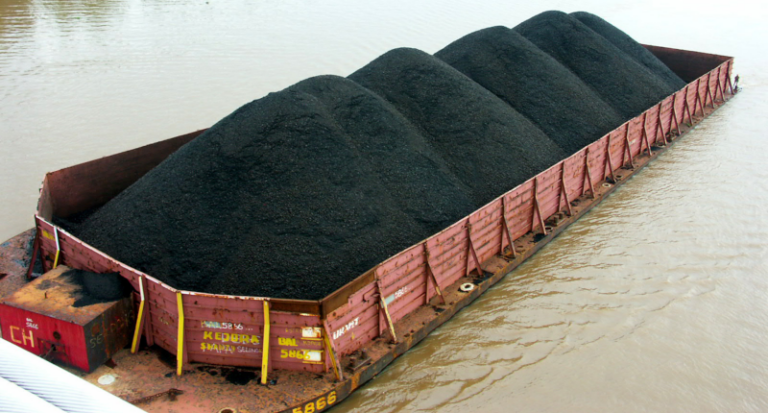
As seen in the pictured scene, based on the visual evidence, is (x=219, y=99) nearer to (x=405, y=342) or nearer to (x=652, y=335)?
(x=405, y=342)

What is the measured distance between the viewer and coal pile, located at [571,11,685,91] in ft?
52.7

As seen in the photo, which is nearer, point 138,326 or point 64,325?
point 64,325

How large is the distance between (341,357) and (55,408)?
3.01m

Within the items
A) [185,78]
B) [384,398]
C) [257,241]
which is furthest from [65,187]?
[185,78]

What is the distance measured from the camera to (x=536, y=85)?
494 inches

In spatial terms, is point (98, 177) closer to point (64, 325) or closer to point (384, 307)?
point (64, 325)

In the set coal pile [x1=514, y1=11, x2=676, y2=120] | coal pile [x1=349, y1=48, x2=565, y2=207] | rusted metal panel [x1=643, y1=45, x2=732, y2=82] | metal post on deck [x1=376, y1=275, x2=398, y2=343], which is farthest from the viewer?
rusted metal panel [x1=643, y1=45, x2=732, y2=82]

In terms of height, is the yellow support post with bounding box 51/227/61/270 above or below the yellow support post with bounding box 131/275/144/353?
above

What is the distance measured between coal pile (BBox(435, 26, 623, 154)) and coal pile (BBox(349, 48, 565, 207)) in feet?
2.25

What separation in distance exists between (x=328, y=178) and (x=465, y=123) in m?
3.49

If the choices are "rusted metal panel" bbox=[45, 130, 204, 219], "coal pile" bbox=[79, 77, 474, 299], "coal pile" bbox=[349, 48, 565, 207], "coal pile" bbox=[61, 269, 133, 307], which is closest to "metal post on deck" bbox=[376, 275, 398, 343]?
"coal pile" bbox=[79, 77, 474, 299]

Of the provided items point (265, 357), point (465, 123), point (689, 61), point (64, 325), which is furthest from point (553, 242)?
point (689, 61)

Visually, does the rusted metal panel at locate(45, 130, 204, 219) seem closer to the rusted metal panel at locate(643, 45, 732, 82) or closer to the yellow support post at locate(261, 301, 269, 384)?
the yellow support post at locate(261, 301, 269, 384)

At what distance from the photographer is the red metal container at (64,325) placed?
6.15 meters
